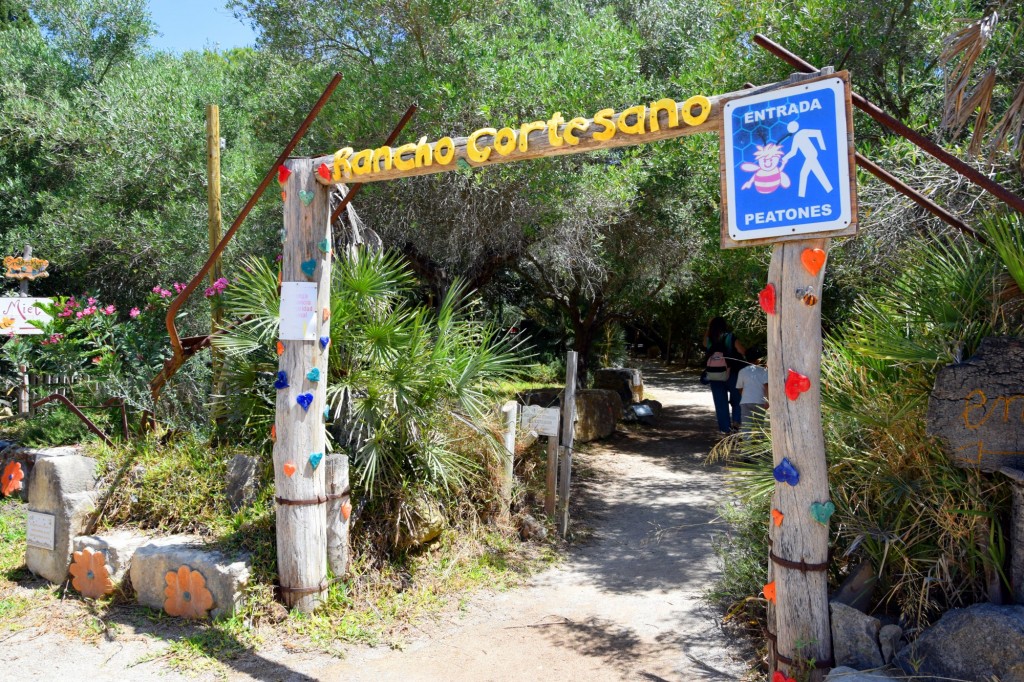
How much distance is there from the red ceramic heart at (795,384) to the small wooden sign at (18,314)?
260 inches

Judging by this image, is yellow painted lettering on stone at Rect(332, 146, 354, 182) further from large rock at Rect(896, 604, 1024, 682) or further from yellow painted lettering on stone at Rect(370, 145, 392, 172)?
large rock at Rect(896, 604, 1024, 682)

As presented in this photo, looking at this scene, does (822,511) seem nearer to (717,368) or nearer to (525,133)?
(525,133)

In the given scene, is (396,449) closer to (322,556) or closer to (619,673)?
(322,556)

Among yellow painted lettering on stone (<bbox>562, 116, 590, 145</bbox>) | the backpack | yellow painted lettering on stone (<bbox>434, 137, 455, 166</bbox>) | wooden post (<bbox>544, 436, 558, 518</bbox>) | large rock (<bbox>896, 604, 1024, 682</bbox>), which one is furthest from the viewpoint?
the backpack

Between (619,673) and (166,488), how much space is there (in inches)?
141

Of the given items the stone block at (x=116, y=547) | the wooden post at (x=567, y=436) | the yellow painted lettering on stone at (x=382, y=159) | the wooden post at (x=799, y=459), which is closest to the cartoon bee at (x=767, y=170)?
the wooden post at (x=799, y=459)

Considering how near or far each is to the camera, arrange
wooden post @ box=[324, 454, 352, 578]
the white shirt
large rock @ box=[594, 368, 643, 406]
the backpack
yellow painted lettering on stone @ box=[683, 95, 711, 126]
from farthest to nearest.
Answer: large rock @ box=[594, 368, 643, 406] → the backpack → the white shirt → wooden post @ box=[324, 454, 352, 578] → yellow painted lettering on stone @ box=[683, 95, 711, 126]

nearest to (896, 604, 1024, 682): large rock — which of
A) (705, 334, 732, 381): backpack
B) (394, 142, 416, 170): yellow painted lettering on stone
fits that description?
(394, 142, 416, 170): yellow painted lettering on stone

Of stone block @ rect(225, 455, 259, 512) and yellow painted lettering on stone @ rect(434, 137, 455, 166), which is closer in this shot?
yellow painted lettering on stone @ rect(434, 137, 455, 166)

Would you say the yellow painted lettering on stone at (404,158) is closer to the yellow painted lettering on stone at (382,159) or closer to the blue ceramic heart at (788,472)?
the yellow painted lettering on stone at (382,159)

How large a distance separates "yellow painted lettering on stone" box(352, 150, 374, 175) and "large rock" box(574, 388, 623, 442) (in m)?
6.46

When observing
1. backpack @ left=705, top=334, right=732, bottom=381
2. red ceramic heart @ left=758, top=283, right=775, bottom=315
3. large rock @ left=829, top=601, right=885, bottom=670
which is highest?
red ceramic heart @ left=758, top=283, right=775, bottom=315

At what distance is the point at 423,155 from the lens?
460 cm

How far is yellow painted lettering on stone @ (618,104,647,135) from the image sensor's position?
3.85m
